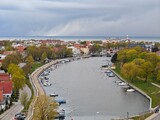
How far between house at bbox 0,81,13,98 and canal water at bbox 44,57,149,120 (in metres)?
3.03

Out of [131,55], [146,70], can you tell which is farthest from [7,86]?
[131,55]

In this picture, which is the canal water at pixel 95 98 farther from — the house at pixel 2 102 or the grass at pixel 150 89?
the house at pixel 2 102

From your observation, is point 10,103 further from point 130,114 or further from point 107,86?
point 107,86

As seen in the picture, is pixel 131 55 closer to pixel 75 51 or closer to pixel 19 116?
pixel 19 116

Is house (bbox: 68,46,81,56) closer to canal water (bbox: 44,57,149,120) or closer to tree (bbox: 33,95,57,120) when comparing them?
canal water (bbox: 44,57,149,120)

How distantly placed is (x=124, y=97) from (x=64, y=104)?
16.1ft

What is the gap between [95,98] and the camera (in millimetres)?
26234

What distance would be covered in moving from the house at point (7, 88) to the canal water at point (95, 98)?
119 inches

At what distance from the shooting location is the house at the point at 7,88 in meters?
22.9

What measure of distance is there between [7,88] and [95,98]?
5916 mm

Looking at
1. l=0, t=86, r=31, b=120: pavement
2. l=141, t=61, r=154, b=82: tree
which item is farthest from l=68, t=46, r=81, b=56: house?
l=0, t=86, r=31, b=120: pavement

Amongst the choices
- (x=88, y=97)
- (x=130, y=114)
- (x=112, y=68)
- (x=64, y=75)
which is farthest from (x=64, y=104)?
(x=112, y=68)

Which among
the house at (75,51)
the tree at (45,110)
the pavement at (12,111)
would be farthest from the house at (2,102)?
the house at (75,51)

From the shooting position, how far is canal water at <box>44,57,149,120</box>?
70.1 ft
